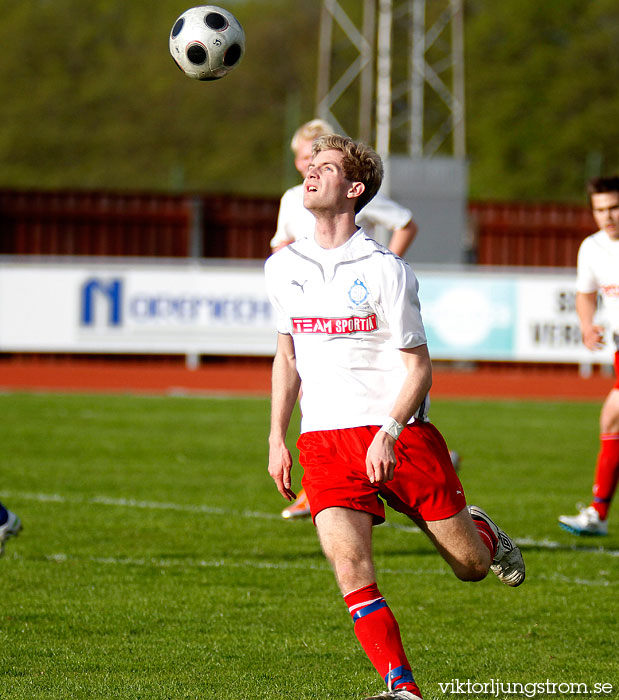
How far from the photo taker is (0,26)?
60656 mm

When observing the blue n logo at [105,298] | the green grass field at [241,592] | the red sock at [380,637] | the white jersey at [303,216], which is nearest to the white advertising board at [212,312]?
the blue n logo at [105,298]

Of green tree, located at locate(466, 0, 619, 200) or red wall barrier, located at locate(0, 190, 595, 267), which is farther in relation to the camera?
green tree, located at locate(466, 0, 619, 200)

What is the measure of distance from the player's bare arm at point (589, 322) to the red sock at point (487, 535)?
10.5 ft

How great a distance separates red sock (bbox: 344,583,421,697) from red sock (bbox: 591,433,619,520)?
13.1ft

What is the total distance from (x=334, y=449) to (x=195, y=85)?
60296mm

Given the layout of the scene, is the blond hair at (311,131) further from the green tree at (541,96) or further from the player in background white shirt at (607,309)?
the green tree at (541,96)

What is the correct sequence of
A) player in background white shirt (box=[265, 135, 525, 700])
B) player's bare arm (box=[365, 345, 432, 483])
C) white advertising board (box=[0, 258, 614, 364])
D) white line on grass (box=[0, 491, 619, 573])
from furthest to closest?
white advertising board (box=[0, 258, 614, 364]), white line on grass (box=[0, 491, 619, 573]), player in background white shirt (box=[265, 135, 525, 700]), player's bare arm (box=[365, 345, 432, 483])

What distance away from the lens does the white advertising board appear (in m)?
19.2

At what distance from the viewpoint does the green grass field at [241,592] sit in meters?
4.81

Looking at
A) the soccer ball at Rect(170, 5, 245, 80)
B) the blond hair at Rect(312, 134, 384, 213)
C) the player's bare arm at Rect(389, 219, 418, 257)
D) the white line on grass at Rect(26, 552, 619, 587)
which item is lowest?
the white line on grass at Rect(26, 552, 619, 587)

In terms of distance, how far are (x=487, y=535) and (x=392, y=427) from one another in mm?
848

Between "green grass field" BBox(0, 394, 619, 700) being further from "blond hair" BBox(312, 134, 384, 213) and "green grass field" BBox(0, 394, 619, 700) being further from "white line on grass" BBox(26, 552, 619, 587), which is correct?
"blond hair" BBox(312, 134, 384, 213)

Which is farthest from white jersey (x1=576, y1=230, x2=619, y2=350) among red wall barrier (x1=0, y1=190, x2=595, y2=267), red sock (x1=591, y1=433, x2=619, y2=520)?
red wall barrier (x1=0, y1=190, x2=595, y2=267)

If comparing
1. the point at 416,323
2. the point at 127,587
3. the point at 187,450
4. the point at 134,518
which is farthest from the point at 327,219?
the point at 187,450
